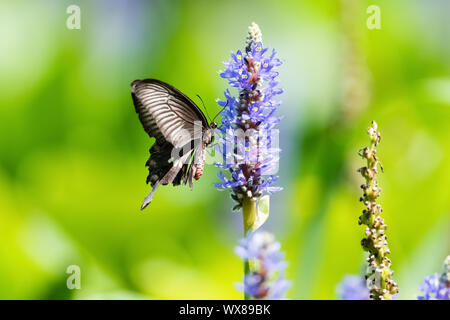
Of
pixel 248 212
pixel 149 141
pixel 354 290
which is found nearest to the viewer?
pixel 354 290

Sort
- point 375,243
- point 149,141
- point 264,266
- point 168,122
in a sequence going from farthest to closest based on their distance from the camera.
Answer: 1. point 149,141
2. point 168,122
3. point 375,243
4. point 264,266

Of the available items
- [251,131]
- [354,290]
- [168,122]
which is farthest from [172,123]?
[354,290]

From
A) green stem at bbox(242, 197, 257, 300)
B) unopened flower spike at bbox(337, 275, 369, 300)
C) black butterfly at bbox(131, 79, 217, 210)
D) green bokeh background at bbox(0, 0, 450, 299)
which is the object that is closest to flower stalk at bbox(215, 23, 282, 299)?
green stem at bbox(242, 197, 257, 300)

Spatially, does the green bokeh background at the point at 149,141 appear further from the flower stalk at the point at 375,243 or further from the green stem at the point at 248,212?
the flower stalk at the point at 375,243

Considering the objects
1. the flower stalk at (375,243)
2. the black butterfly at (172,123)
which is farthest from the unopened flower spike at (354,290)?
the black butterfly at (172,123)

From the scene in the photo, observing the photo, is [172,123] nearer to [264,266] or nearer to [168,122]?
[168,122]
